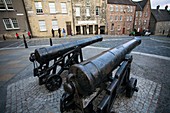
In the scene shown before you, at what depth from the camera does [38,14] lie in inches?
631

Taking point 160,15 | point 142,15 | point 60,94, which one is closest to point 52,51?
point 60,94

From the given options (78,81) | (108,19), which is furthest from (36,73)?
(108,19)

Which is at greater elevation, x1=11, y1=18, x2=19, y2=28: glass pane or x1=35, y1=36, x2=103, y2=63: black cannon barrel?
x1=11, y1=18, x2=19, y2=28: glass pane

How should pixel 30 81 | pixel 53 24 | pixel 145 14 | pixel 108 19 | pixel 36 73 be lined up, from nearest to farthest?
pixel 36 73, pixel 30 81, pixel 53 24, pixel 108 19, pixel 145 14

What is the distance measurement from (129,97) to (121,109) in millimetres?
553

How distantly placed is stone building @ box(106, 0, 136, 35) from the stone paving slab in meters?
23.1

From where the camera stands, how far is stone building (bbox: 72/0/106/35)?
18612mm

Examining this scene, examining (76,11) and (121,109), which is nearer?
(121,109)

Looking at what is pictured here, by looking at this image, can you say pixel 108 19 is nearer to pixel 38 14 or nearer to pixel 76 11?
pixel 76 11

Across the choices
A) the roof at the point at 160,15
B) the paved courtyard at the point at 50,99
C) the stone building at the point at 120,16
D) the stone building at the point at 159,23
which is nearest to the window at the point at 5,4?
the paved courtyard at the point at 50,99

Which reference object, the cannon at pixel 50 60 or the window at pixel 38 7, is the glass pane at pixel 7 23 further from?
the cannon at pixel 50 60

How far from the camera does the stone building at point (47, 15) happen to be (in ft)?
51.4

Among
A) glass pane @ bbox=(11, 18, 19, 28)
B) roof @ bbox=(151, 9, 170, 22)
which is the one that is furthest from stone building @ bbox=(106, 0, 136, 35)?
glass pane @ bbox=(11, 18, 19, 28)

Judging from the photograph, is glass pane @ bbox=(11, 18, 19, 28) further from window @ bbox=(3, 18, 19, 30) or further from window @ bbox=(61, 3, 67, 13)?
window @ bbox=(61, 3, 67, 13)
